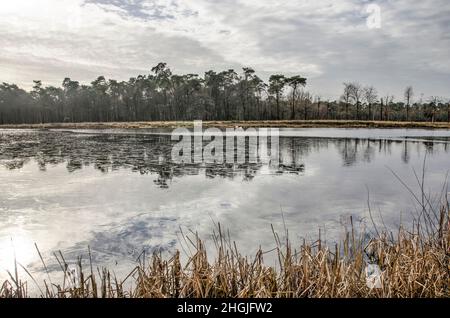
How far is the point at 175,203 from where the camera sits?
9.41m

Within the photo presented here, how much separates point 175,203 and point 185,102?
7952 centimetres

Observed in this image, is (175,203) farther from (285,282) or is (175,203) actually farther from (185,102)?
(185,102)

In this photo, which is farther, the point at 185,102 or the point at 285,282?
the point at 185,102

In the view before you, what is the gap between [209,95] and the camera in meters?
85.2

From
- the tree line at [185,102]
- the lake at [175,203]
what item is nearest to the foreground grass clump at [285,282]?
the lake at [175,203]

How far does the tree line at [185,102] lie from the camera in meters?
82.9

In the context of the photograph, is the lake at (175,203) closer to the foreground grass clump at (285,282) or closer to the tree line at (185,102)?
the foreground grass clump at (285,282)

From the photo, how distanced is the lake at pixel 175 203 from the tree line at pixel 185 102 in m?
63.7

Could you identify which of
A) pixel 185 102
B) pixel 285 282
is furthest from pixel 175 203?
pixel 185 102

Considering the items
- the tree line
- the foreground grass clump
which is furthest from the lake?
the tree line

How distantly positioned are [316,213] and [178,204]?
3.55 meters

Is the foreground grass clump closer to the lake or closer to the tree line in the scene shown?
the lake

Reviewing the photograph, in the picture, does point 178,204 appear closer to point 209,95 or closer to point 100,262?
point 100,262
